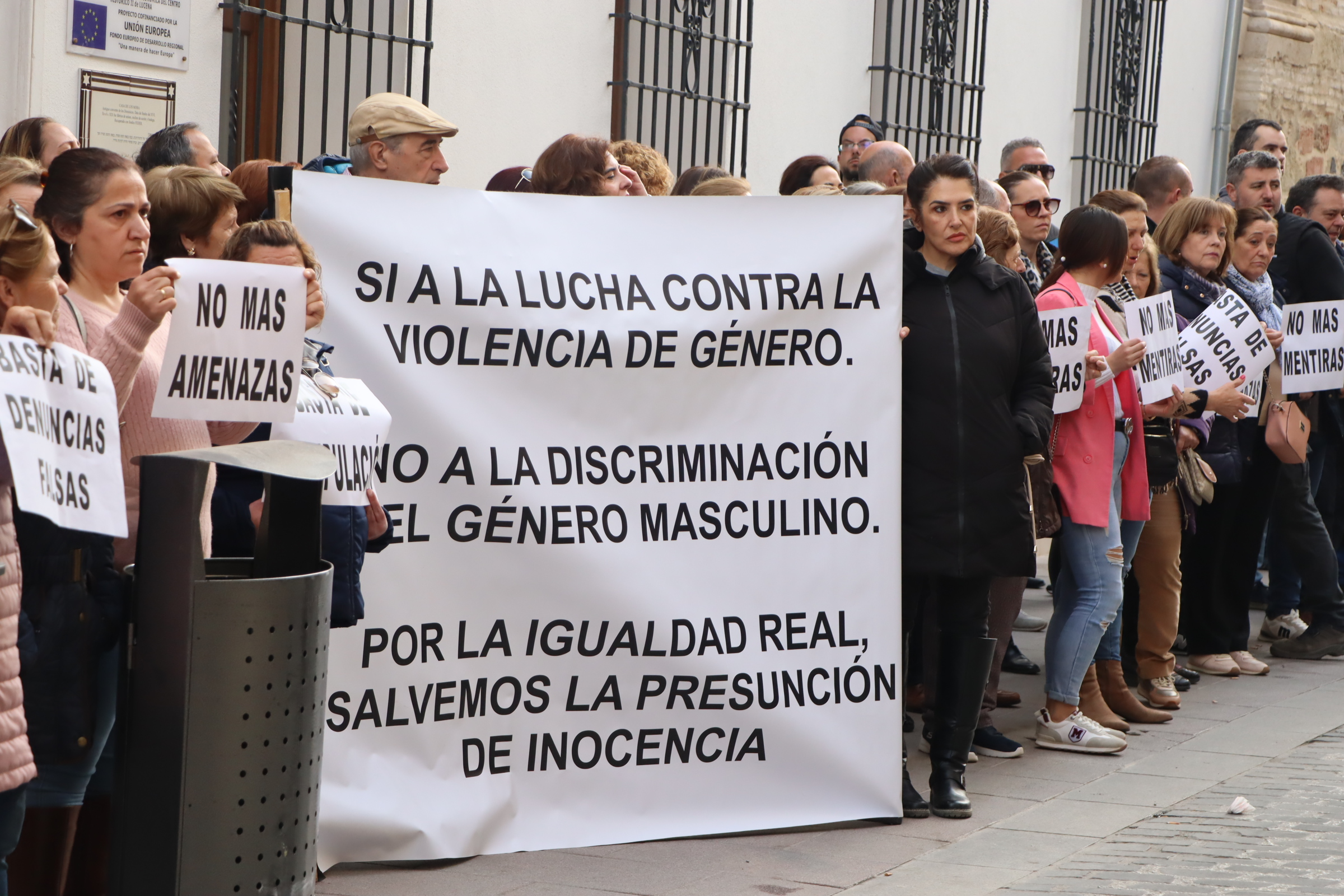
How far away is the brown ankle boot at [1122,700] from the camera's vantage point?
6.78 meters

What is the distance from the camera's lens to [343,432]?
397cm

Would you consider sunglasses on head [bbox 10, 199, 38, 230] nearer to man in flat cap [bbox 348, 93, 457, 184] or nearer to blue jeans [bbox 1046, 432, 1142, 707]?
man in flat cap [bbox 348, 93, 457, 184]

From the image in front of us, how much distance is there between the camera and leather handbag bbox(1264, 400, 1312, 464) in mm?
7766

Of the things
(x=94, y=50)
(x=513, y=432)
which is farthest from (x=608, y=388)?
(x=94, y=50)

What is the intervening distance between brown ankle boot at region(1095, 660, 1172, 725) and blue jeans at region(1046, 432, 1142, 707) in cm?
51

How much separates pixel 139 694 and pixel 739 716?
88.6 inches

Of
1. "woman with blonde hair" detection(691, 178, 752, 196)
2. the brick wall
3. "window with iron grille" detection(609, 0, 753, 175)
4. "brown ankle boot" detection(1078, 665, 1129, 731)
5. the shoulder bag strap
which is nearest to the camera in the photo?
the shoulder bag strap

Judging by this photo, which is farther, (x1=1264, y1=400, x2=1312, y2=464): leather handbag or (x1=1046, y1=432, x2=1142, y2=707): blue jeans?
(x1=1264, y1=400, x2=1312, y2=464): leather handbag

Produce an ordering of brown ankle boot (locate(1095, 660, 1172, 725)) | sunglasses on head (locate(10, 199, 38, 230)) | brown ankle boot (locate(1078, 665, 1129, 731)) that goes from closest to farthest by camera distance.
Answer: sunglasses on head (locate(10, 199, 38, 230)) < brown ankle boot (locate(1078, 665, 1129, 731)) < brown ankle boot (locate(1095, 660, 1172, 725))

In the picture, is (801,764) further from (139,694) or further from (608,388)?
(139,694)

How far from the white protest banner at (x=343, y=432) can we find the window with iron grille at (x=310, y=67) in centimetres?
415

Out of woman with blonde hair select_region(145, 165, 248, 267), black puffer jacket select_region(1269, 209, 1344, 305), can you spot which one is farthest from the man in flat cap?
black puffer jacket select_region(1269, 209, 1344, 305)

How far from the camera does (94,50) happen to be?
707 centimetres

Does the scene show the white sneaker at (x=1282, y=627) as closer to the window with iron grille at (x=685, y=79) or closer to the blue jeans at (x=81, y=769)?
the window with iron grille at (x=685, y=79)
